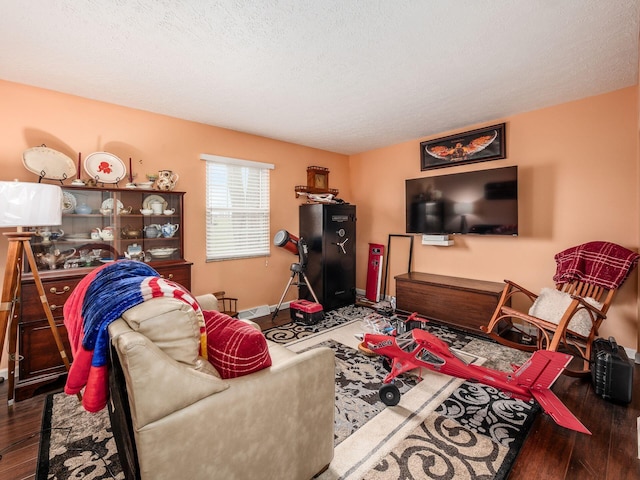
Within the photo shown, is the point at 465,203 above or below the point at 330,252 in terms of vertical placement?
above

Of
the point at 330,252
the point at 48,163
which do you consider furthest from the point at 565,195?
the point at 48,163

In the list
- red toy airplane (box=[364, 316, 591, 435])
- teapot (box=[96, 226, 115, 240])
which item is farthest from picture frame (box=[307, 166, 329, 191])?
red toy airplane (box=[364, 316, 591, 435])

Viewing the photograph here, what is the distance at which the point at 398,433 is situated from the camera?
183cm

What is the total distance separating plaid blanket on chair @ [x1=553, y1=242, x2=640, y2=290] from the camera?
2566mm

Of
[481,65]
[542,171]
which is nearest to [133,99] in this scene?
[481,65]

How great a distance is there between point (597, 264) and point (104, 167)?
479 cm

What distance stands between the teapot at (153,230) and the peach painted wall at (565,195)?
11.7 feet

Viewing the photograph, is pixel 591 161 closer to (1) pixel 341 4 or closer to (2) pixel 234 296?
(1) pixel 341 4

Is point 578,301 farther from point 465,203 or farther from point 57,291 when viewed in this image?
point 57,291

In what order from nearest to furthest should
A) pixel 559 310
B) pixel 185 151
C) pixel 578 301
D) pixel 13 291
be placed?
pixel 13 291 → pixel 578 301 → pixel 559 310 → pixel 185 151

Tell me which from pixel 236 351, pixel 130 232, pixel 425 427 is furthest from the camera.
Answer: pixel 130 232

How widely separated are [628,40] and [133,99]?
412cm

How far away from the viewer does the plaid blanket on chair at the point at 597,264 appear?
2.57 meters

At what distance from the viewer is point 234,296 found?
13.0 feet
